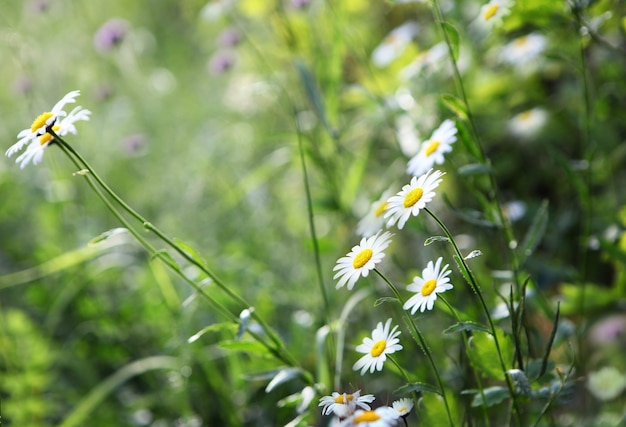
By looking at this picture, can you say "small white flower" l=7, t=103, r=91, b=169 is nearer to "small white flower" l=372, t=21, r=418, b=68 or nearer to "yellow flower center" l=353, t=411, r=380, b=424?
"yellow flower center" l=353, t=411, r=380, b=424

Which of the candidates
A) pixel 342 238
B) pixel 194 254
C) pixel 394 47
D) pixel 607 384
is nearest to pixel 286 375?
pixel 194 254

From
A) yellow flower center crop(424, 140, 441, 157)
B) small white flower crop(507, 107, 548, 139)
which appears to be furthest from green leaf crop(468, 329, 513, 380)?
small white flower crop(507, 107, 548, 139)

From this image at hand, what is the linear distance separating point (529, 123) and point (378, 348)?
1152mm

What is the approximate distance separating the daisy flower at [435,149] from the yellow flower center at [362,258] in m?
0.17

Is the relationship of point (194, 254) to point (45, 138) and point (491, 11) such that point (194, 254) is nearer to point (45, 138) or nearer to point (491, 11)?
point (45, 138)

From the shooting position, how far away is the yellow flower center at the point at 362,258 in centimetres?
78

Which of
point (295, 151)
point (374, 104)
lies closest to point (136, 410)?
point (295, 151)

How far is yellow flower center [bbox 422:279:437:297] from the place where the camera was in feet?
2.48

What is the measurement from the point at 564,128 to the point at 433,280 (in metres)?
1.20

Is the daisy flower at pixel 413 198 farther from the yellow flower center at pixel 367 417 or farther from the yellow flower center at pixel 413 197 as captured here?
the yellow flower center at pixel 367 417

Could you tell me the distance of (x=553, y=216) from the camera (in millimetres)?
1708

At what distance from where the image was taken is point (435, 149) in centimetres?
96

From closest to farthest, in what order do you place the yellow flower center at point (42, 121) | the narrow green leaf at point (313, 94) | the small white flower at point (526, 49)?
1. the yellow flower center at point (42, 121)
2. the narrow green leaf at point (313, 94)
3. the small white flower at point (526, 49)

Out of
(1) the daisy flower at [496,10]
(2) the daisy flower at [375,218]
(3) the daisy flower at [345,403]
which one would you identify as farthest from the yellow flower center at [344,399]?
(1) the daisy flower at [496,10]
